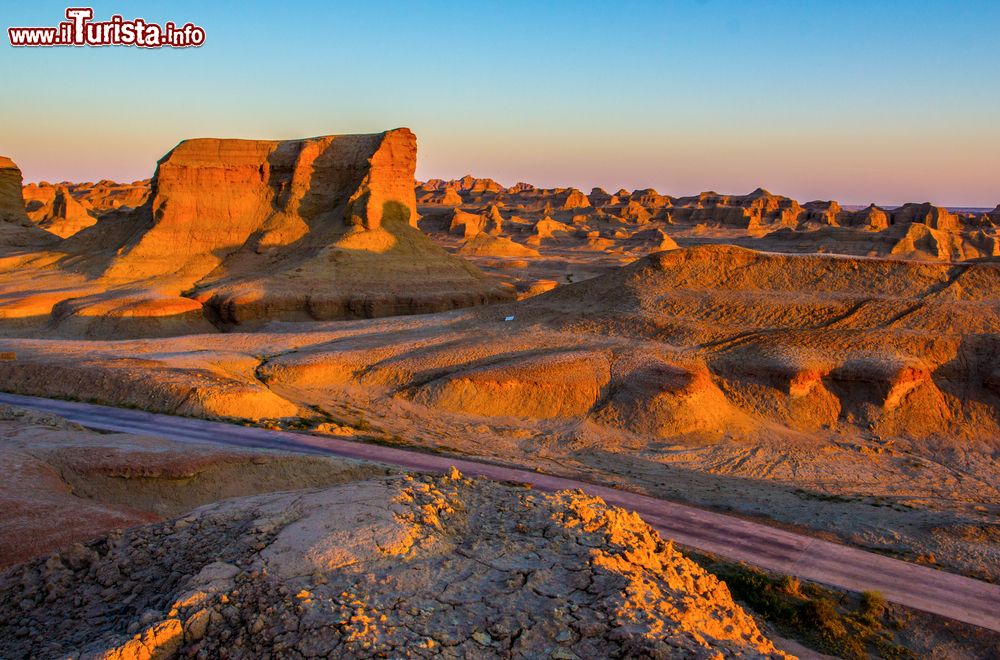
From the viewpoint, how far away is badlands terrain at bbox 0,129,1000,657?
8062 millimetres

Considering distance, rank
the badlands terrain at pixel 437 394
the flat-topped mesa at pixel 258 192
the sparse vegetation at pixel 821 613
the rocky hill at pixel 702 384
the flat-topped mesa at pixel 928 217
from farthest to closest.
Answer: the flat-topped mesa at pixel 928 217
the flat-topped mesa at pixel 258 192
the rocky hill at pixel 702 384
the sparse vegetation at pixel 821 613
the badlands terrain at pixel 437 394

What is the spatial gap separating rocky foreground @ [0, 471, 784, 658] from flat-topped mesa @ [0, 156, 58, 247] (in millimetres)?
59627

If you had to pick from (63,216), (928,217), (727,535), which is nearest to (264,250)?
(727,535)

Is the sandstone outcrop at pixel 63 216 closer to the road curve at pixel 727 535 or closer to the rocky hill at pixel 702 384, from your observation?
the rocky hill at pixel 702 384

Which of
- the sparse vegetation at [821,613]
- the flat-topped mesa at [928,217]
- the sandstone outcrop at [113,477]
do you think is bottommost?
the sparse vegetation at [821,613]

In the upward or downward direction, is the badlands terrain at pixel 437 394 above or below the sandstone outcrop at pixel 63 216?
below

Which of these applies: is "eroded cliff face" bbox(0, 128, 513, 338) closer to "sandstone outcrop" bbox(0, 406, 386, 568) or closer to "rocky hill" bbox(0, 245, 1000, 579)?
"rocky hill" bbox(0, 245, 1000, 579)

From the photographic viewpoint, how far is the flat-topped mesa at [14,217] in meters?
57.6

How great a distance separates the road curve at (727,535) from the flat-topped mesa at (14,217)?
45.2m

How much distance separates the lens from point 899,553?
15188 mm

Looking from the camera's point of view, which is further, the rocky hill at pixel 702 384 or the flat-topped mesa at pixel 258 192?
the flat-topped mesa at pixel 258 192

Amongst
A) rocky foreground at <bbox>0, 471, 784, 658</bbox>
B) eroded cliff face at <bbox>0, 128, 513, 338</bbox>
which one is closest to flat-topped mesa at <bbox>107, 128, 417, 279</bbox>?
eroded cliff face at <bbox>0, 128, 513, 338</bbox>

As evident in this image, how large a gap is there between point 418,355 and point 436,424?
207 inches

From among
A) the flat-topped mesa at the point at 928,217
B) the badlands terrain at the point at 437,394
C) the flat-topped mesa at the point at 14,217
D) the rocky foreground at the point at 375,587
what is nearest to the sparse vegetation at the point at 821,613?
the rocky foreground at the point at 375,587
